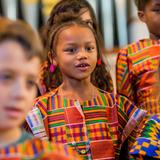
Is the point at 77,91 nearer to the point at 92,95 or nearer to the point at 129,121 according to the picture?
the point at 92,95

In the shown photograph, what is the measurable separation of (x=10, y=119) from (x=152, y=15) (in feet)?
4.55

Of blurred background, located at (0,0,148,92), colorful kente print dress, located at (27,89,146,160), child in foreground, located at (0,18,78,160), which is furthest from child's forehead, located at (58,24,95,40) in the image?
blurred background, located at (0,0,148,92)

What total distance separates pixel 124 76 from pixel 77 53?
1.41ft

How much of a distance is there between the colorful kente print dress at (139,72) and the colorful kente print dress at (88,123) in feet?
0.79

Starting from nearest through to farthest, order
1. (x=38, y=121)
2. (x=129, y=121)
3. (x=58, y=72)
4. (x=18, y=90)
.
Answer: (x=18, y=90)
(x=38, y=121)
(x=129, y=121)
(x=58, y=72)

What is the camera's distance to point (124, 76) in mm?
2564

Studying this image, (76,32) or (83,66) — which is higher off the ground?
(76,32)

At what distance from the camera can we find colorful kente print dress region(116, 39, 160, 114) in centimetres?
250

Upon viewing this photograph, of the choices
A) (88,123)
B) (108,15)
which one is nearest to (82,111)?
(88,123)

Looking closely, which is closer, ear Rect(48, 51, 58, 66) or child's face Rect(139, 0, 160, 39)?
ear Rect(48, 51, 58, 66)

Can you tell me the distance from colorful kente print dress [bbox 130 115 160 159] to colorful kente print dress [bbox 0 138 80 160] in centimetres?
62

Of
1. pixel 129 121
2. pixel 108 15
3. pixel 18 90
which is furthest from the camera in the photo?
pixel 108 15

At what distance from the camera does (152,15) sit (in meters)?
2.59

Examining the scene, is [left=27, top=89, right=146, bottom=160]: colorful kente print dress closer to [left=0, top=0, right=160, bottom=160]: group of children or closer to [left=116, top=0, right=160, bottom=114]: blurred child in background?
[left=0, top=0, right=160, bottom=160]: group of children
